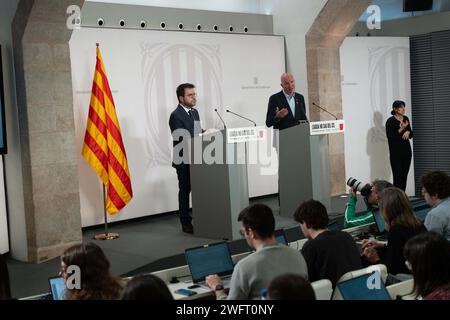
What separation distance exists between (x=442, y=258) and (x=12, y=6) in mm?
4790

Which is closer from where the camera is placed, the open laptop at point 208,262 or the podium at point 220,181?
the open laptop at point 208,262

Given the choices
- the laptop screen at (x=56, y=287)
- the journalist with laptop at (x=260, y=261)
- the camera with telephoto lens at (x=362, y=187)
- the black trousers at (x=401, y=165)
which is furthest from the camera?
the black trousers at (x=401, y=165)

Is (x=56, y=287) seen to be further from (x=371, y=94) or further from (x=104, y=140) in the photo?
(x=371, y=94)

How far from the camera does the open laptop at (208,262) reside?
374cm

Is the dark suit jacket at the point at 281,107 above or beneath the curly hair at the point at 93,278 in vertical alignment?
above

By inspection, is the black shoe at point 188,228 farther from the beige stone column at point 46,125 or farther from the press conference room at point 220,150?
the beige stone column at point 46,125

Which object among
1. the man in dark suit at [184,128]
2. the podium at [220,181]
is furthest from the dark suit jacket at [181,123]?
the podium at [220,181]

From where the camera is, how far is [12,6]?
6051 millimetres

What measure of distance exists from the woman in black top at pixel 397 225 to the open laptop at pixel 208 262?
3.36 ft

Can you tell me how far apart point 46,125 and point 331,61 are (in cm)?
472

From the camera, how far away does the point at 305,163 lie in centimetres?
716

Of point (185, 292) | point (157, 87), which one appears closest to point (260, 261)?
point (185, 292)
